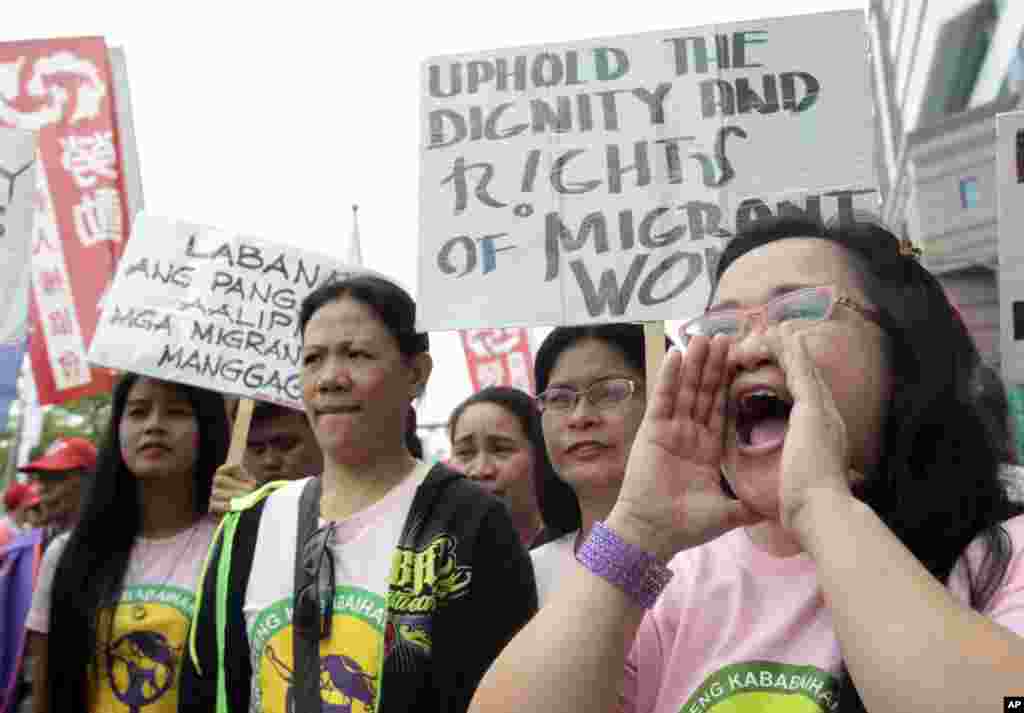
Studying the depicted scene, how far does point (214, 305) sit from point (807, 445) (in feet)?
9.93

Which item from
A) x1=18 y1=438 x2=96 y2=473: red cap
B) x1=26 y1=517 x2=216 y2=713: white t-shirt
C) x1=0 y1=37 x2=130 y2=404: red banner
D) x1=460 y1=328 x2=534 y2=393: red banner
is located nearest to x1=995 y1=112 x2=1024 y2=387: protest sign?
x1=26 y1=517 x2=216 y2=713: white t-shirt

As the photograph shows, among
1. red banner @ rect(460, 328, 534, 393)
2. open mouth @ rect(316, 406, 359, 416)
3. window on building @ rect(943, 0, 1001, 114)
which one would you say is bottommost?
open mouth @ rect(316, 406, 359, 416)

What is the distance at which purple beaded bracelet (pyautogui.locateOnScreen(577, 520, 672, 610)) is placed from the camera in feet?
4.89

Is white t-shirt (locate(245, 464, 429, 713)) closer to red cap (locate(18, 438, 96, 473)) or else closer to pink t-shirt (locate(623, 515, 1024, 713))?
pink t-shirt (locate(623, 515, 1024, 713))

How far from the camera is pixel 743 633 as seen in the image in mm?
1462

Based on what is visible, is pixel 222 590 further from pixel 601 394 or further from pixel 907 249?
pixel 907 249

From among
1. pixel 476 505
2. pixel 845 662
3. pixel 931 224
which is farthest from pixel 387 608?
pixel 931 224

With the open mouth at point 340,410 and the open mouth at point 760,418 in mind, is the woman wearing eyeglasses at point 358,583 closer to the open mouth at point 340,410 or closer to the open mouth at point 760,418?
the open mouth at point 340,410

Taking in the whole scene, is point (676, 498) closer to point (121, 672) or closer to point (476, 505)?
point (476, 505)

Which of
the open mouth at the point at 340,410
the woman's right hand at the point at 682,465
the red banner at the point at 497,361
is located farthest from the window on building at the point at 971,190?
the woman's right hand at the point at 682,465

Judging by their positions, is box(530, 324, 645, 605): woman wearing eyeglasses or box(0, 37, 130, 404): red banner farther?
box(0, 37, 130, 404): red banner

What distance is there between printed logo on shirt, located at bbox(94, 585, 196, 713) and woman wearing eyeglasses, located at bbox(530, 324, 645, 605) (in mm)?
1030

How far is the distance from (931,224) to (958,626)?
23274mm

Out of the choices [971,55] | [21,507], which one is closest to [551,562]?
[21,507]
